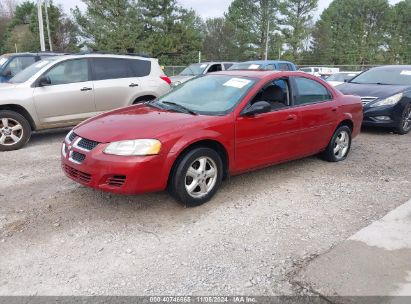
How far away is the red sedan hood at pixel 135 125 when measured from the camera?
161 inches

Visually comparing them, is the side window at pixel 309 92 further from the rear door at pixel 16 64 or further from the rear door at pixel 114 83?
the rear door at pixel 16 64

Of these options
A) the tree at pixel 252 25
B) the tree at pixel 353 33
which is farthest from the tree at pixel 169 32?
the tree at pixel 353 33

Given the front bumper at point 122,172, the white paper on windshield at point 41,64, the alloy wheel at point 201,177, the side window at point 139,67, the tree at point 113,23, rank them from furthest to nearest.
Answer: the tree at point 113,23 → the side window at point 139,67 → the white paper on windshield at point 41,64 → the alloy wheel at point 201,177 → the front bumper at point 122,172

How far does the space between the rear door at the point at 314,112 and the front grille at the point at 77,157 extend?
9.43 ft

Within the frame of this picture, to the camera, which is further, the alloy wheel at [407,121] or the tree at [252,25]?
the tree at [252,25]

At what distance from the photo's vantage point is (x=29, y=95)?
22.8ft

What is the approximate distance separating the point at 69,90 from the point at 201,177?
412 cm

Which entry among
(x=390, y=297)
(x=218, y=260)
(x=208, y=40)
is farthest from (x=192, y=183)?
(x=208, y=40)

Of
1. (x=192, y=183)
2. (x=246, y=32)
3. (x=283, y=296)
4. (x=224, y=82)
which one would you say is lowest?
(x=283, y=296)

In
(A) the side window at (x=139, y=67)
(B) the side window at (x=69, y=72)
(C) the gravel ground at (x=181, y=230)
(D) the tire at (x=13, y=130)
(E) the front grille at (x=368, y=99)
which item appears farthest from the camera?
(E) the front grille at (x=368, y=99)

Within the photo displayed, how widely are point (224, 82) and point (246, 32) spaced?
149 ft

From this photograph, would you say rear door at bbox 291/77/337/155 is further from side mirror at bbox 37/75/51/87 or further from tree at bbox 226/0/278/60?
tree at bbox 226/0/278/60

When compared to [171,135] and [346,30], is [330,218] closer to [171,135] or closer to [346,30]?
[171,135]

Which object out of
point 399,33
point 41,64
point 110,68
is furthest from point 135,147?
point 399,33
